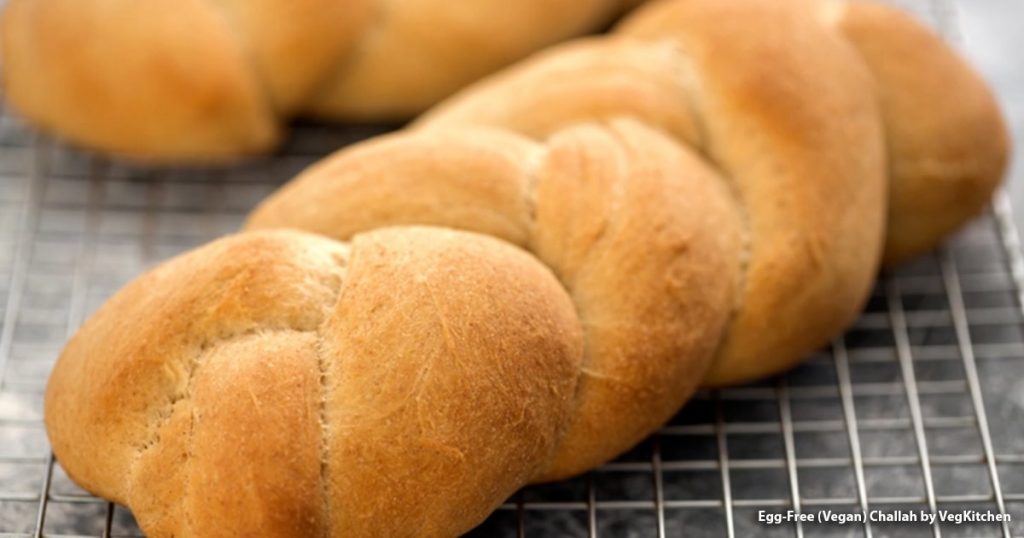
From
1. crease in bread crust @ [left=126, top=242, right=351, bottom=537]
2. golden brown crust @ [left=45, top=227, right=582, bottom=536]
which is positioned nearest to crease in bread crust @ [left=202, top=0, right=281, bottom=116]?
golden brown crust @ [left=45, top=227, right=582, bottom=536]

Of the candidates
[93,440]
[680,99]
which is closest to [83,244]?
[93,440]

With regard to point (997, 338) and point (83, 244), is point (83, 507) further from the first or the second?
point (997, 338)

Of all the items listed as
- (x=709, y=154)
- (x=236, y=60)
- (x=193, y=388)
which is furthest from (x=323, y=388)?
(x=236, y=60)

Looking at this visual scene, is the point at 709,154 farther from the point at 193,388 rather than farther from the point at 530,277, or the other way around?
the point at 193,388

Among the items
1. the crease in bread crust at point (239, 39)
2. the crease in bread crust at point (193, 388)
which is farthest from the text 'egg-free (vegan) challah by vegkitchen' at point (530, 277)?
the crease in bread crust at point (239, 39)

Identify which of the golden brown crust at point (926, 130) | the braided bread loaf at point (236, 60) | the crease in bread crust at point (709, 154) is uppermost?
the golden brown crust at point (926, 130)

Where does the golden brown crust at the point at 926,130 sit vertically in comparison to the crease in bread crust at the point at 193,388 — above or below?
above

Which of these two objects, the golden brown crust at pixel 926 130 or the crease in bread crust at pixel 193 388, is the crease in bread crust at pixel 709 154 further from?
the crease in bread crust at pixel 193 388

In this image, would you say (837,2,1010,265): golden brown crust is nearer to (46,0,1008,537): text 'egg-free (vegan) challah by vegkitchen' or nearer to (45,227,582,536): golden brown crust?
(46,0,1008,537): text 'egg-free (vegan) challah by vegkitchen'
